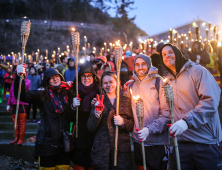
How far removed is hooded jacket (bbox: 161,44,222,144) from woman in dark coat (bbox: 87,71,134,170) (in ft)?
2.29

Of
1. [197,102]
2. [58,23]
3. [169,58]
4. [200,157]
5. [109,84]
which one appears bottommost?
[200,157]

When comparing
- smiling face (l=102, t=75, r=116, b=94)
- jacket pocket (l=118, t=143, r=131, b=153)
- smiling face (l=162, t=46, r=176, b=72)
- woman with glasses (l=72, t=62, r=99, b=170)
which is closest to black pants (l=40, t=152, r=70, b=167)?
woman with glasses (l=72, t=62, r=99, b=170)

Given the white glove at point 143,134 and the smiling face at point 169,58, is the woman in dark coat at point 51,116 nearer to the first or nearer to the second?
the white glove at point 143,134

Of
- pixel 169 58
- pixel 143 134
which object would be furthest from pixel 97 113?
pixel 169 58

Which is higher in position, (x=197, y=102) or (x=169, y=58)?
(x=169, y=58)

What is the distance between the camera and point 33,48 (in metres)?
39.3

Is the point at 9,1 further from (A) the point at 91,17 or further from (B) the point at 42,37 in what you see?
(A) the point at 91,17

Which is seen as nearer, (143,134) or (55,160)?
(143,134)

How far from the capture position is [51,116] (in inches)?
129

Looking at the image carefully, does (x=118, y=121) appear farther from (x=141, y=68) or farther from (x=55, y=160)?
(x=55, y=160)

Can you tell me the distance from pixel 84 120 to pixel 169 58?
1614mm

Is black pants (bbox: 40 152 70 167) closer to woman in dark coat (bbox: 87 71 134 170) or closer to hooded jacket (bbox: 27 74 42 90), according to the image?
woman in dark coat (bbox: 87 71 134 170)

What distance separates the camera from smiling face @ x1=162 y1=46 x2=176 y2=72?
270 centimetres

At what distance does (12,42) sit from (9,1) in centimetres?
1493
